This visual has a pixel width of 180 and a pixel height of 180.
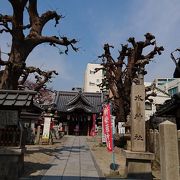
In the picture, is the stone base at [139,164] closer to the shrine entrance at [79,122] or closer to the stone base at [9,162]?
the stone base at [9,162]

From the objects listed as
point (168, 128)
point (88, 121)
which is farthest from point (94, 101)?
point (168, 128)

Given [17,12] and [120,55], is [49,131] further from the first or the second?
[17,12]

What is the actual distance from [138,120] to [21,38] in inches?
298

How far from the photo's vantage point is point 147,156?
11344 millimetres

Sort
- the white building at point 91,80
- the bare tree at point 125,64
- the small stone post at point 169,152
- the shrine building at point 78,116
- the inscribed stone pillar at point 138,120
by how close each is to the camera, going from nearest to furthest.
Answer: the small stone post at point 169,152, the inscribed stone pillar at point 138,120, the bare tree at point 125,64, the shrine building at point 78,116, the white building at point 91,80

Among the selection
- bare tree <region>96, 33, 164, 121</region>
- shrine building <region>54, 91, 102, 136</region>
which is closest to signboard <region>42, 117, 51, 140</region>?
bare tree <region>96, 33, 164, 121</region>

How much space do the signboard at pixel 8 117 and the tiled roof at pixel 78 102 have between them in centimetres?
3395

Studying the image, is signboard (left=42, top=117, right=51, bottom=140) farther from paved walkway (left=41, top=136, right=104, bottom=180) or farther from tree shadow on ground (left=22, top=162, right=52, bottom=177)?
tree shadow on ground (left=22, top=162, right=52, bottom=177)

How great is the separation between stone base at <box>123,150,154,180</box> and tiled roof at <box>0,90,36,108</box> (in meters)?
4.25

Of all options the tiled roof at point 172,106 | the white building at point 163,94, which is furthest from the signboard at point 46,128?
the white building at point 163,94

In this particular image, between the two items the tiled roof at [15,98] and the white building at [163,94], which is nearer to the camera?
the tiled roof at [15,98]

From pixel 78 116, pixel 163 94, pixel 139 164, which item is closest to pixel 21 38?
pixel 139 164

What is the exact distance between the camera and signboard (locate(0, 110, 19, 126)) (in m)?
10.8

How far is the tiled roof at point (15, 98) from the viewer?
10.6 meters
